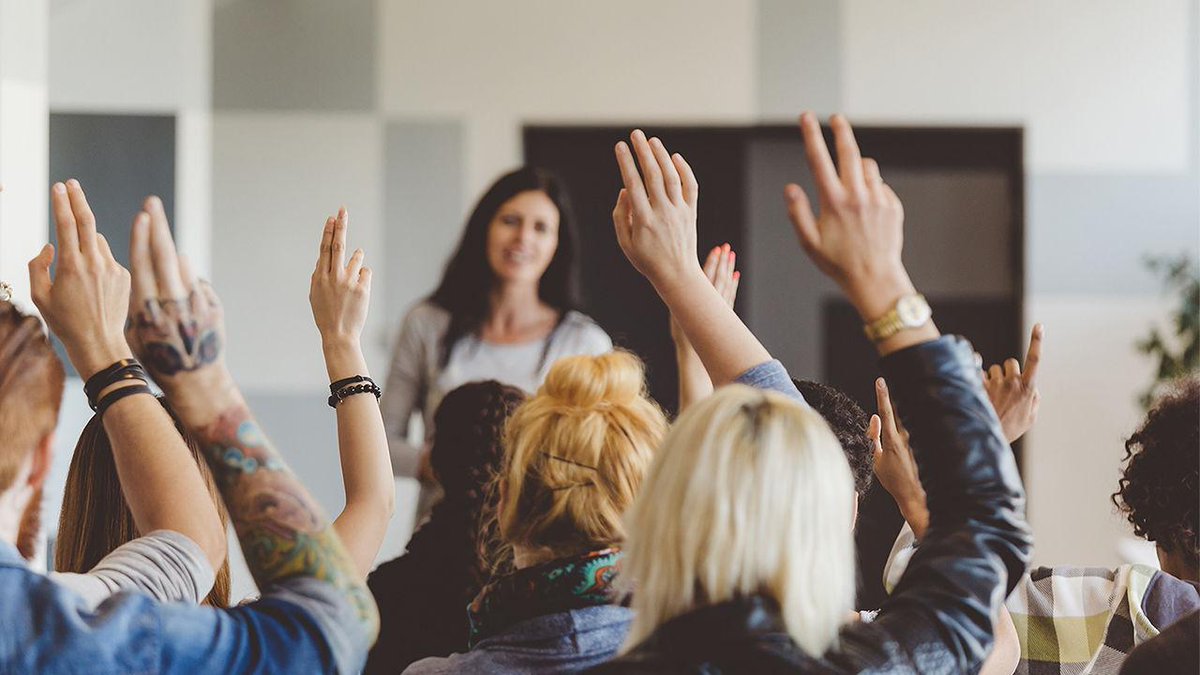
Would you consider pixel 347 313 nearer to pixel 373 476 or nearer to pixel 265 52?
pixel 373 476

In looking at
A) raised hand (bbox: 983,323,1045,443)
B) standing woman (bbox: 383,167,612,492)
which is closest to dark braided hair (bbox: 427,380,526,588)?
raised hand (bbox: 983,323,1045,443)

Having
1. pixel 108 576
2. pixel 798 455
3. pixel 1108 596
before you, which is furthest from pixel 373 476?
pixel 1108 596

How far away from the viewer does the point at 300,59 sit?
4.58 meters

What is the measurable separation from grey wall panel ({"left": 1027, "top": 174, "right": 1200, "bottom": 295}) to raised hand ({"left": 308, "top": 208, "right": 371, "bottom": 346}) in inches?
142

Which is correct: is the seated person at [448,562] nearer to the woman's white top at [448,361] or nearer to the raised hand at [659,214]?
the raised hand at [659,214]

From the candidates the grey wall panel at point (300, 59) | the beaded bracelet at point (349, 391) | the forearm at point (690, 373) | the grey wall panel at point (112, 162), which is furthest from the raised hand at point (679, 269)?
the grey wall panel at point (300, 59)

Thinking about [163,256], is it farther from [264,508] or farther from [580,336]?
[580,336]

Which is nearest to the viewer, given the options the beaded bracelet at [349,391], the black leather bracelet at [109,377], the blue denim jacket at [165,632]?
the blue denim jacket at [165,632]

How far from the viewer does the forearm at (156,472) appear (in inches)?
39.6

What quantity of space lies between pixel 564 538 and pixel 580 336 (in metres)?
1.88

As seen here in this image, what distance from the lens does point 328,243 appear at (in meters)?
1.51

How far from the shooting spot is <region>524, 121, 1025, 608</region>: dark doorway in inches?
180

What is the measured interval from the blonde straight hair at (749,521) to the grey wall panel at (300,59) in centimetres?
394

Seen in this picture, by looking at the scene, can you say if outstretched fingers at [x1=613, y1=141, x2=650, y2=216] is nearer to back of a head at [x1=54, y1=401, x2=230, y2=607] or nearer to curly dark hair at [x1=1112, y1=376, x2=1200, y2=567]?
back of a head at [x1=54, y1=401, x2=230, y2=607]
